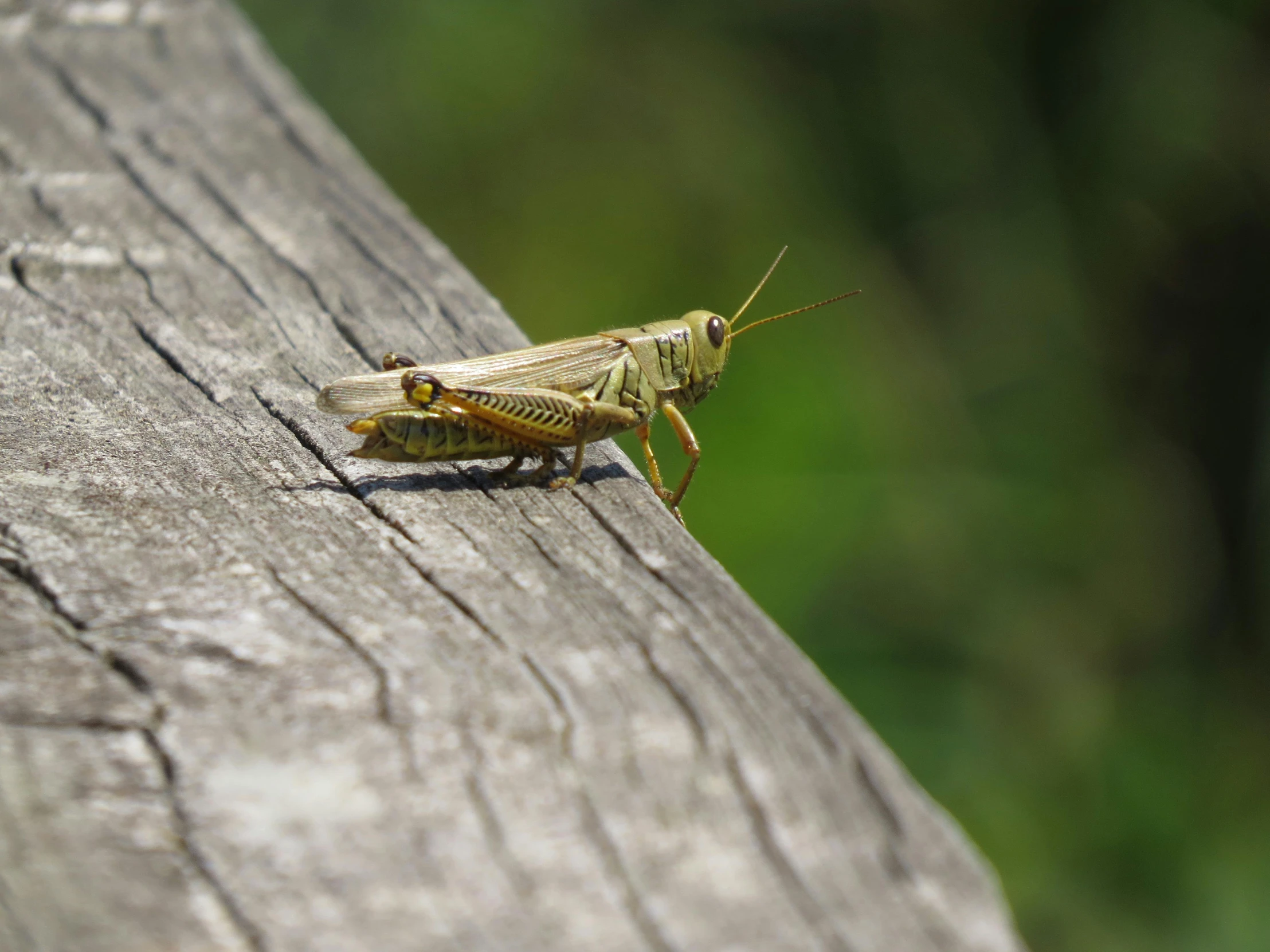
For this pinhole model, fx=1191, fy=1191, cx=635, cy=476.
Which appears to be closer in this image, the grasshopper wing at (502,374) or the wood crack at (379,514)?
the wood crack at (379,514)

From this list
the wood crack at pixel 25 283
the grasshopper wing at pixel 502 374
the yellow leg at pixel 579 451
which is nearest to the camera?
the yellow leg at pixel 579 451

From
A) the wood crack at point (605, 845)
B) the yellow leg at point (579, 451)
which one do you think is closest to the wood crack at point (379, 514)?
the wood crack at point (605, 845)

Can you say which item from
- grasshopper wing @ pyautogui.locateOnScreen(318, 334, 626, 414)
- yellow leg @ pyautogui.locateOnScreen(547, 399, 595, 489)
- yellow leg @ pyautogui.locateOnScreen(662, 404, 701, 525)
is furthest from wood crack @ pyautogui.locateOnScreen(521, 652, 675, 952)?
yellow leg @ pyautogui.locateOnScreen(662, 404, 701, 525)

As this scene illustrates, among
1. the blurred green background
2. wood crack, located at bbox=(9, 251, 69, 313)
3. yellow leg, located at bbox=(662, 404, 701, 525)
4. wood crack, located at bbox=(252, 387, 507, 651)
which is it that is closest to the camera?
wood crack, located at bbox=(252, 387, 507, 651)

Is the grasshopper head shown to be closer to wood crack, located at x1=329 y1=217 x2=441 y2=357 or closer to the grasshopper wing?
the grasshopper wing

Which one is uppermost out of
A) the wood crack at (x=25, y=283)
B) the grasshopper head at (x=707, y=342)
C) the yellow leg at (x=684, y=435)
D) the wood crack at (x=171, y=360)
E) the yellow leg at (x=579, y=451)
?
the grasshopper head at (x=707, y=342)

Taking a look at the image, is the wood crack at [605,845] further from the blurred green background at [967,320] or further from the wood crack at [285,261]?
the blurred green background at [967,320]

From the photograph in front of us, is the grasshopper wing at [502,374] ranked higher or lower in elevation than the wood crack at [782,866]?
lower

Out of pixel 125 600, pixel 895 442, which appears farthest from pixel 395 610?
pixel 895 442
